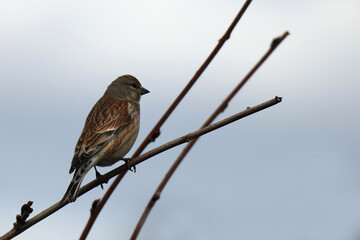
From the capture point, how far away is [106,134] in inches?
258

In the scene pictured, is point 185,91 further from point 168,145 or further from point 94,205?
point 94,205

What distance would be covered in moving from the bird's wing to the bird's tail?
72 millimetres

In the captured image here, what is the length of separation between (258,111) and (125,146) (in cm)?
365

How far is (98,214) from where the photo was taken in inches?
133

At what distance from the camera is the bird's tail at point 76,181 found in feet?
14.1

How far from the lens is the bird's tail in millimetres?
4309

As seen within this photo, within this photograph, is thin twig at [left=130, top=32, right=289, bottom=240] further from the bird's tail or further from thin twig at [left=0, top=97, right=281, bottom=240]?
the bird's tail

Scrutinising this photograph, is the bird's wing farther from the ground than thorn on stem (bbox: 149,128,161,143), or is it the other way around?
the bird's wing

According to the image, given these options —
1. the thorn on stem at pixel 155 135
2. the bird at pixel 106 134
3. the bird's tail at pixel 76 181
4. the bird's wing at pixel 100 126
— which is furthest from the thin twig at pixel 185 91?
the bird's wing at pixel 100 126

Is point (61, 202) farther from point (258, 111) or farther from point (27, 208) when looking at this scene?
point (258, 111)

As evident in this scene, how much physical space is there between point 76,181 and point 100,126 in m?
1.61

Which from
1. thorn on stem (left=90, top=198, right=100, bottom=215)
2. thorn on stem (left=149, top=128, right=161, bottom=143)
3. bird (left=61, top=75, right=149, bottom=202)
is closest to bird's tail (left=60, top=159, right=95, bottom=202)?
bird (left=61, top=75, right=149, bottom=202)

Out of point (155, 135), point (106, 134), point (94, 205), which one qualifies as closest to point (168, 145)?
point (155, 135)

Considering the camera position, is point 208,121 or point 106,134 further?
point 106,134
